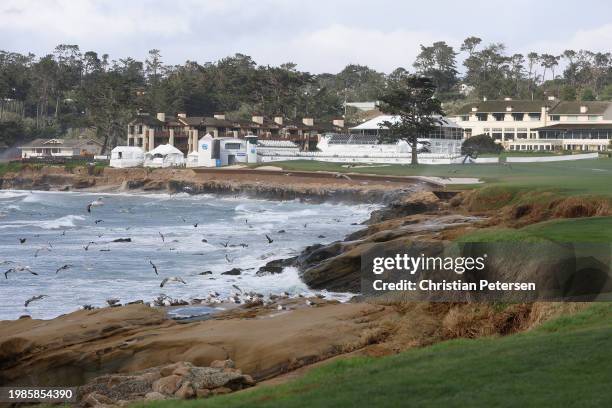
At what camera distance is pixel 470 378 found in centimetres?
1251

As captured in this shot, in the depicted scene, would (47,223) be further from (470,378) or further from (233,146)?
(470,378)

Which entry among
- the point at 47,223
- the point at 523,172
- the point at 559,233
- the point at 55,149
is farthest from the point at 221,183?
the point at 559,233

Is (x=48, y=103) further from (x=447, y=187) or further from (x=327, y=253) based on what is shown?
(x=327, y=253)

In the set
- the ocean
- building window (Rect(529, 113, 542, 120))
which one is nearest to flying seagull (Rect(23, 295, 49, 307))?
the ocean

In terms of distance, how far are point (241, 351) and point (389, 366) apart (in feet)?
16.7

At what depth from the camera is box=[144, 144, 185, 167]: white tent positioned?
362 ft

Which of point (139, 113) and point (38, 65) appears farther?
point (38, 65)

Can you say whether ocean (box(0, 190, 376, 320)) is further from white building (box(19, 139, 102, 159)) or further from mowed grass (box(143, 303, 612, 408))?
white building (box(19, 139, 102, 159))

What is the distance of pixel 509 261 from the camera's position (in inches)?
798

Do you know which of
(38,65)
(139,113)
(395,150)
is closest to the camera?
(395,150)

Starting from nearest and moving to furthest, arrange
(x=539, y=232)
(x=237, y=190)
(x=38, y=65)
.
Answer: (x=539, y=232)
(x=237, y=190)
(x=38, y=65)

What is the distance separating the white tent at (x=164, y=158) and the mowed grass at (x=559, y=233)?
8517 cm

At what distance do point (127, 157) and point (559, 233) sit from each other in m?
90.9

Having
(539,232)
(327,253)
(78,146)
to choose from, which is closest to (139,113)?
(78,146)
